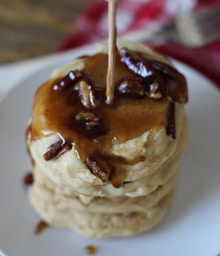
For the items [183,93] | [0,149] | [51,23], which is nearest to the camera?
[183,93]

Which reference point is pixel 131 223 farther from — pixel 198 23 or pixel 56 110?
pixel 198 23

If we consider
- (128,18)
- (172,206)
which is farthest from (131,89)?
(128,18)

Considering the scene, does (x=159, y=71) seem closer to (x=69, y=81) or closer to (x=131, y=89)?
(x=131, y=89)

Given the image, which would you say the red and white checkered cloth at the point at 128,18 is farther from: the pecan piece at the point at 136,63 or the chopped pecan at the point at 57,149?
the chopped pecan at the point at 57,149

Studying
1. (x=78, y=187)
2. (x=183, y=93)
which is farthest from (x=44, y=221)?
(x=183, y=93)

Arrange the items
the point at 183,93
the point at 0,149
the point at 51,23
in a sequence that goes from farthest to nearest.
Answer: the point at 51,23
the point at 0,149
the point at 183,93

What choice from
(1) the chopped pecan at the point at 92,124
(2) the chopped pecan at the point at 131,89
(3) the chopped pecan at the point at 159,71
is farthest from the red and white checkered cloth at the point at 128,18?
(1) the chopped pecan at the point at 92,124

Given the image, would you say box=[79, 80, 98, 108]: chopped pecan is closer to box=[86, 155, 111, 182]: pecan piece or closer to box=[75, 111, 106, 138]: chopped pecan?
box=[75, 111, 106, 138]: chopped pecan
